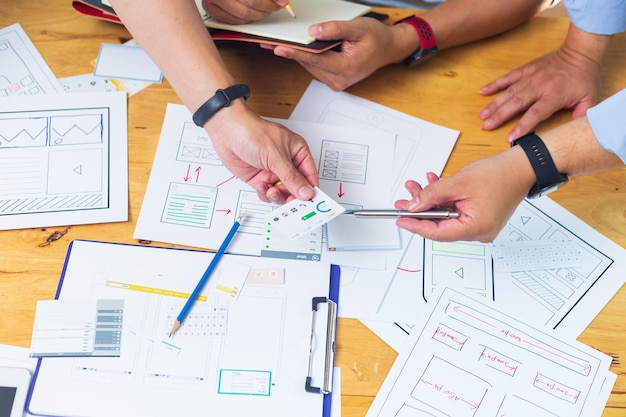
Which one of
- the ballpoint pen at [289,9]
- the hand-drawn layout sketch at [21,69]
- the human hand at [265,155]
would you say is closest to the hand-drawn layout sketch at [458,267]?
the human hand at [265,155]

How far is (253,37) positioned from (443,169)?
41 centimetres

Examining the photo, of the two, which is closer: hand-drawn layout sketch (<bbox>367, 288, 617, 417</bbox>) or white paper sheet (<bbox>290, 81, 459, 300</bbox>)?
hand-drawn layout sketch (<bbox>367, 288, 617, 417</bbox>)

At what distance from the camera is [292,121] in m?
1.11

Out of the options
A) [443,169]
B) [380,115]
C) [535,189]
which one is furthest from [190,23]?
[535,189]

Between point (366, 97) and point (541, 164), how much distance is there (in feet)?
1.20

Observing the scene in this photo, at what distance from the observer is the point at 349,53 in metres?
1.10

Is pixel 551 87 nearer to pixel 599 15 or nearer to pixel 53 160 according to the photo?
pixel 599 15

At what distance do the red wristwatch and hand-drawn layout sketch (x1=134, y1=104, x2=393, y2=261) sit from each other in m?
0.19

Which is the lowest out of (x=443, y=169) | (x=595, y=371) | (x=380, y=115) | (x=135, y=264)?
(x=595, y=371)

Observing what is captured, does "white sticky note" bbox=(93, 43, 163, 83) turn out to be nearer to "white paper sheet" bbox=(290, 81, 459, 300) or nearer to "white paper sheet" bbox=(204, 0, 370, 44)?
"white paper sheet" bbox=(204, 0, 370, 44)

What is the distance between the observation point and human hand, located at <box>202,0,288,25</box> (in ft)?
3.39

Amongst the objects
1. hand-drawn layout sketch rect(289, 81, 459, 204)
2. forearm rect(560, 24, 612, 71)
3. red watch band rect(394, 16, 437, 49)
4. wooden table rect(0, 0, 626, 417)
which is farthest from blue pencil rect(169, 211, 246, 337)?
forearm rect(560, 24, 612, 71)

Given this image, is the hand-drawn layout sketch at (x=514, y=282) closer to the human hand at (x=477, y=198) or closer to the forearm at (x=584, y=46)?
the human hand at (x=477, y=198)

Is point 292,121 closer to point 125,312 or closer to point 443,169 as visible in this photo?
point 443,169
